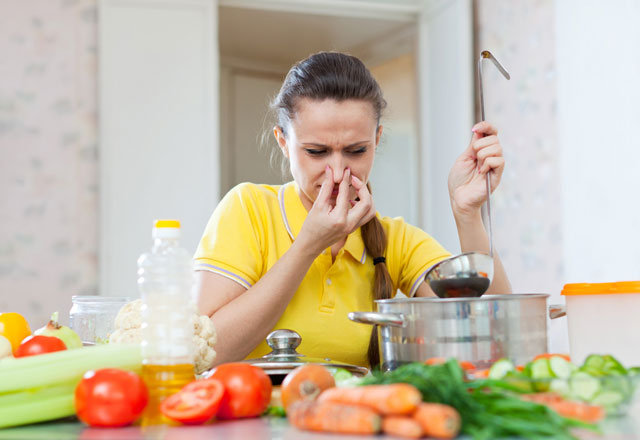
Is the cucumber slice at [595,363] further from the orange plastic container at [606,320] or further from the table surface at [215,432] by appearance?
the orange plastic container at [606,320]

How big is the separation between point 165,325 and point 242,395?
0.50 feet

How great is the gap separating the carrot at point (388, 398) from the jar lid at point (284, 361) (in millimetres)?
342

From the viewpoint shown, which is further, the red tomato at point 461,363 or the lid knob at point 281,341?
the lid knob at point 281,341

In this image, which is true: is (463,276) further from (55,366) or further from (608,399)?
(55,366)

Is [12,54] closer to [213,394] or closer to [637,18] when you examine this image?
[637,18]

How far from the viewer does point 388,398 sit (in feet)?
2.08

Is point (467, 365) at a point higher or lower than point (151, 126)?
lower

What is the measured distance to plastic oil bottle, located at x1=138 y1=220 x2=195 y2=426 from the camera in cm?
86

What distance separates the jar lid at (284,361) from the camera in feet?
3.32

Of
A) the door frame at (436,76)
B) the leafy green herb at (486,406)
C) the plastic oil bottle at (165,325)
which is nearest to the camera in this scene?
the leafy green herb at (486,406)

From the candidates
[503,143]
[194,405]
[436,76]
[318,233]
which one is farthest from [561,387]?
[436,76]

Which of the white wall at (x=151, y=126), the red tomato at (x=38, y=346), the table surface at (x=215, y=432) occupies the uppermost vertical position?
the white wall at (x=151, y=126)

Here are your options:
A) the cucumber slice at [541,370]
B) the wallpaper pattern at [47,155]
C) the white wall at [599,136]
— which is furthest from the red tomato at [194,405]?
the wallpaper pattern at [47,155]

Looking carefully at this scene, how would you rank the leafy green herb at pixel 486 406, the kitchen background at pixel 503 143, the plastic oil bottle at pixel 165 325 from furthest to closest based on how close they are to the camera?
the kitchen background at pixel 503 143 < the plastic oil bottle at pixel 165 325 < the leafy green herb at pixel 486 406
